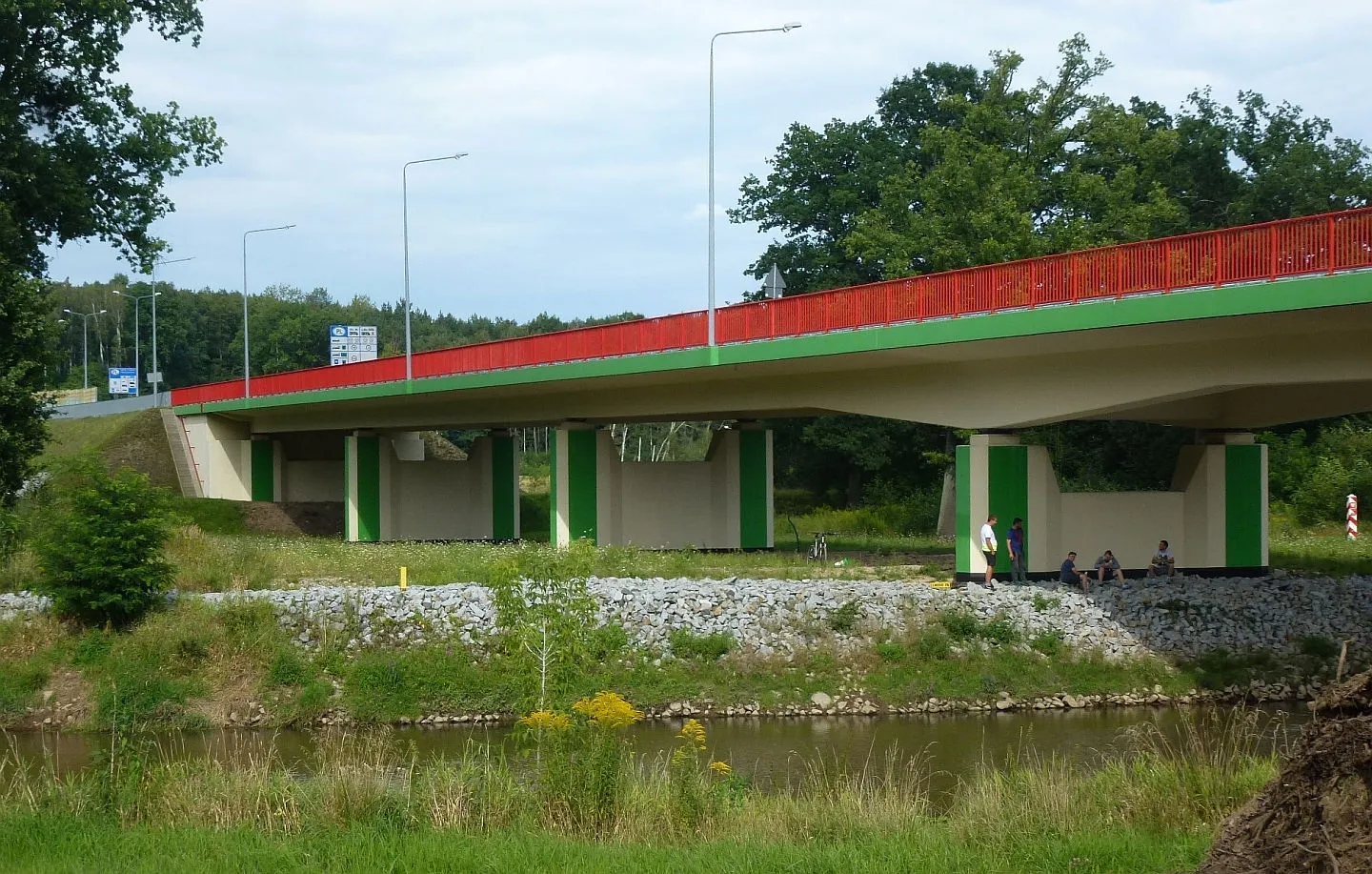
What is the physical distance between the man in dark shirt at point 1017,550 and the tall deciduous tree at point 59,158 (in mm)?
21389

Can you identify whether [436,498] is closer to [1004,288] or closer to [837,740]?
[1004,288]

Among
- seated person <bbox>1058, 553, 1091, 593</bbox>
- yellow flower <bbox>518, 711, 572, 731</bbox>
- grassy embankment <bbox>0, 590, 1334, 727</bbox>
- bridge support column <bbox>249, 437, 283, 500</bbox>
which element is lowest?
grassy embankment <bbox>0, 590, 1334, 727</bbox>

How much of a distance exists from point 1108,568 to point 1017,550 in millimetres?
2076

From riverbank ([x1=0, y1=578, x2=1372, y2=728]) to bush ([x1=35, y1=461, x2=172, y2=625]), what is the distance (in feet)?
1.61

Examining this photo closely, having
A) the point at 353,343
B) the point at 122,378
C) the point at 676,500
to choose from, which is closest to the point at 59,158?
the point at 676,500

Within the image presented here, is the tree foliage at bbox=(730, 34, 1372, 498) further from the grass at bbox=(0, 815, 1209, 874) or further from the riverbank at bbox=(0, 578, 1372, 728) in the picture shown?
the grass at bbox=(0, 815, 1209, 874)

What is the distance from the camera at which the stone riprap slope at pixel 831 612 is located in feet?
79.6

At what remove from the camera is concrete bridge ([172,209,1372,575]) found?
71.1ft

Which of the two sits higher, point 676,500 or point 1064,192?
point 1064,192

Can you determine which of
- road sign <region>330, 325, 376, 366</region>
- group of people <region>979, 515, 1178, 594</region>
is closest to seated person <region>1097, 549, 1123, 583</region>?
group of people <region>979, 515, 1178, 594</region>

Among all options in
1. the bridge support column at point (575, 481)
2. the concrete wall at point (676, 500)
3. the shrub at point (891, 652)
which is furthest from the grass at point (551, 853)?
the concrete wall at point (676, 500)

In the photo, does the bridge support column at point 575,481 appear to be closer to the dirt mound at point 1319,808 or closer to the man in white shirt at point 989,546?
the man in white shirt at point 989,546

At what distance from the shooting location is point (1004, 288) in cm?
2530

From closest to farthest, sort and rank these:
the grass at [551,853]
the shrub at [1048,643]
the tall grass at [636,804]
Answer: the grass at [551,853], the tall grass at [636,804], the shrub at [1048,643]
